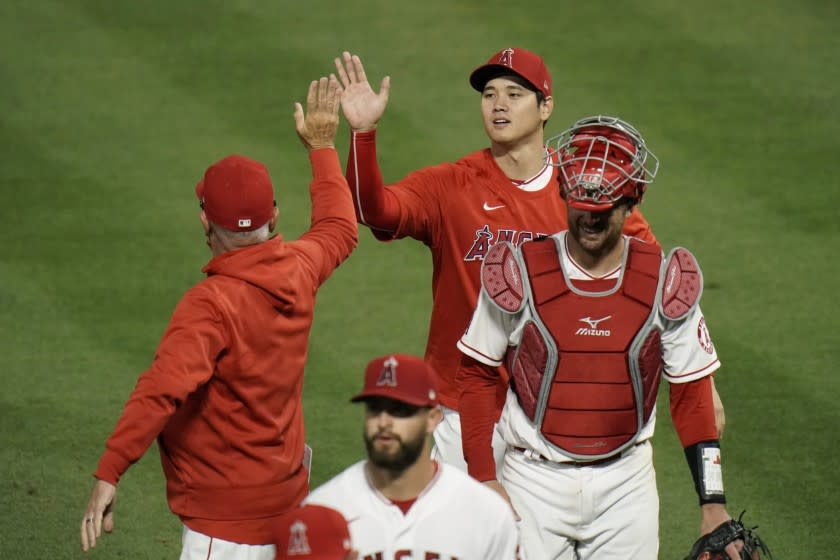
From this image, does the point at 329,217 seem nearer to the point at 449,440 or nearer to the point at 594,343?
the point at 449,440

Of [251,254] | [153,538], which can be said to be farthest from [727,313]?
[251,254]

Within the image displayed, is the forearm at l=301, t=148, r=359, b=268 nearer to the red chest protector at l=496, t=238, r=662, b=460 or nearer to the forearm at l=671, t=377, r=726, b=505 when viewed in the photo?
the red chest protector at l=496, t=238, r=662, b=460

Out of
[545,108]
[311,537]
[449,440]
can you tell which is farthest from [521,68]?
[311,537]

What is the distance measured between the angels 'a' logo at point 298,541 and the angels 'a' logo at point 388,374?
1.85ft

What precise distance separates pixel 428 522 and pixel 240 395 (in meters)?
1.02

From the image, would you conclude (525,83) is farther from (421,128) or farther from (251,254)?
(421,128)

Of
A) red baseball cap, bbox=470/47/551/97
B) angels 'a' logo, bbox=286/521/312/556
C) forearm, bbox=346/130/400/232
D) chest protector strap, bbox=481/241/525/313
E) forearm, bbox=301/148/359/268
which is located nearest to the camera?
angels 'a' logo, bbox=286/521/312/556

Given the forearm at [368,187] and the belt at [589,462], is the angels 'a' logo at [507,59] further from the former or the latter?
the belt at [589,462]

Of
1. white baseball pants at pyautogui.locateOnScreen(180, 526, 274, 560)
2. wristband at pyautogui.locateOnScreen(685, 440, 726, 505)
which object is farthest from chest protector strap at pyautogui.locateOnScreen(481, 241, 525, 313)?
white baseball pants at pyautogui.locateOnScreen(180, 526, 274, 560)

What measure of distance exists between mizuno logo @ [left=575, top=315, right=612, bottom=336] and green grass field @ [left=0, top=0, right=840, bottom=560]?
7.94 ft

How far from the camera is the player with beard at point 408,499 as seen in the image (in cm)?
411

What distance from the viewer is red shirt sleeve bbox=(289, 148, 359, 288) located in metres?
5.39

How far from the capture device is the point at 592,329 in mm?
4586

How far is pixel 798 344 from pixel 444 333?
143 inches
